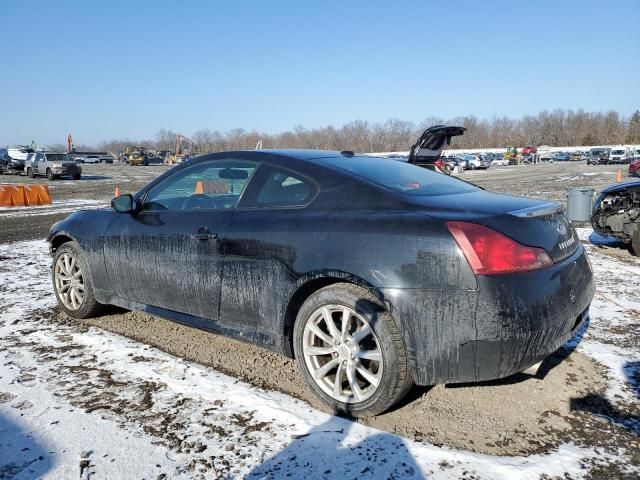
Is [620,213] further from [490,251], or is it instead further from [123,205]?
[123,205]

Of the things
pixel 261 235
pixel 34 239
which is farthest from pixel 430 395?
pixel 34 239

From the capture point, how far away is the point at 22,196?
16.4 meters

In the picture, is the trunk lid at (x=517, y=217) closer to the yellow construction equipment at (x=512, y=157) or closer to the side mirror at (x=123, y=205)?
the side mirror at (x=123, y=205)

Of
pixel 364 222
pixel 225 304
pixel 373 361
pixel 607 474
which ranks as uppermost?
pixel 364 222

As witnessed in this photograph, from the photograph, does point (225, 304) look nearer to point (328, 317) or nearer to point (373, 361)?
point (328, 317)

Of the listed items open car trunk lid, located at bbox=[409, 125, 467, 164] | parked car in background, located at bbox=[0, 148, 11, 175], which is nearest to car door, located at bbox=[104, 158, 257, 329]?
open car trunk lid, located at bbox=[409, 125, 467, 164]

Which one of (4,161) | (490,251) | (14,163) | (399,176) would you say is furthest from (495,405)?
(4,161)

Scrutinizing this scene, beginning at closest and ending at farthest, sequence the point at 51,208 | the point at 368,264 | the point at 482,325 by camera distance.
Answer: the point at 482,325
the point at 368,264
the point at 51,208

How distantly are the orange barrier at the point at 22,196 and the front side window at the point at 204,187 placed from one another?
49.1ft

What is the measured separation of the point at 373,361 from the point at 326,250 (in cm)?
68

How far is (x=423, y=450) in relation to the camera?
8.02 feet

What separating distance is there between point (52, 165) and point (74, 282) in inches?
1166

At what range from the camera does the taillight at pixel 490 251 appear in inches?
95.9

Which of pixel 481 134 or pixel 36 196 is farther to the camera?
pixel 481 134
